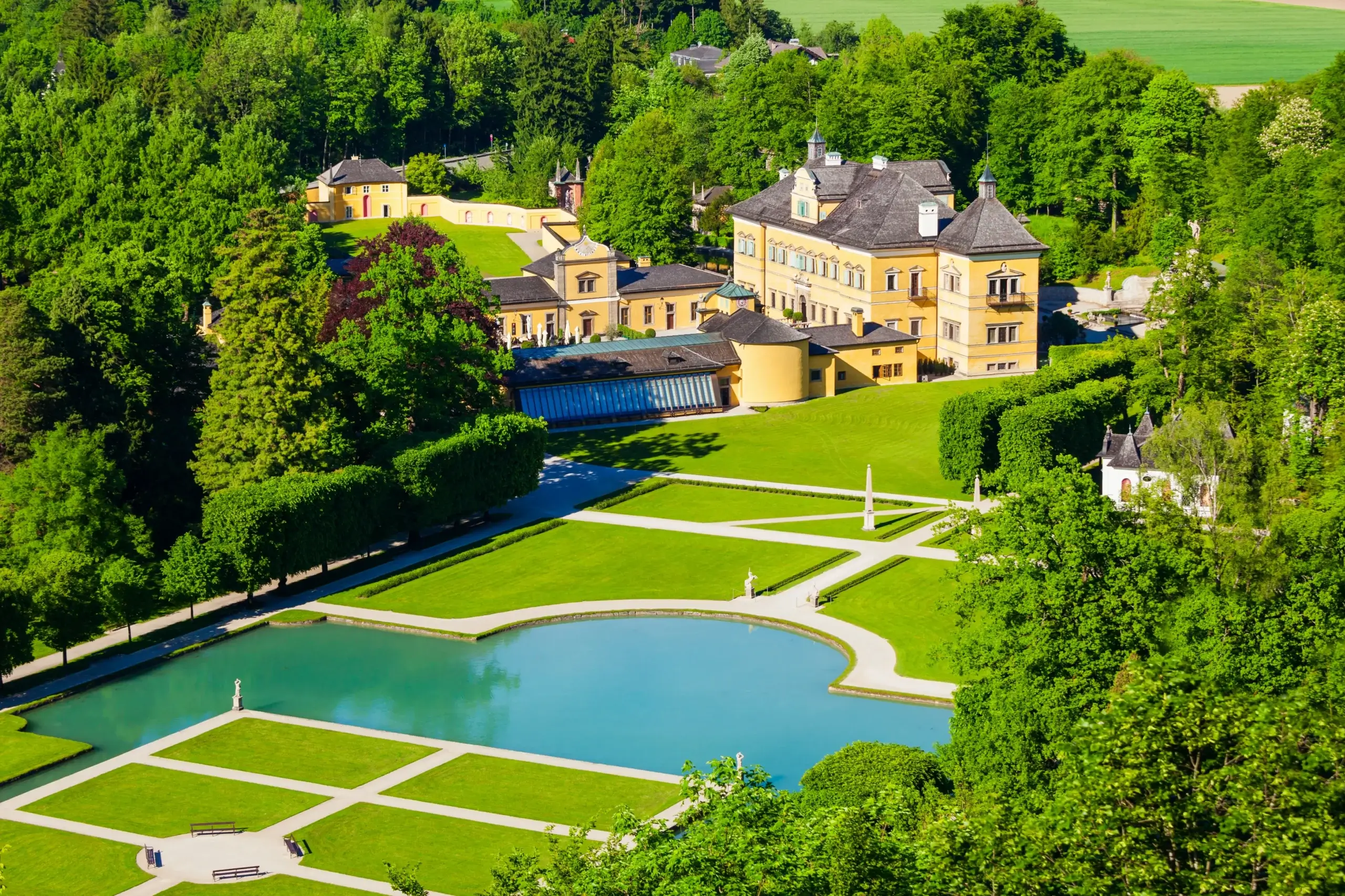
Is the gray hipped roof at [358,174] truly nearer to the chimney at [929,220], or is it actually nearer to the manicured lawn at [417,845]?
the chimney at [929,220]

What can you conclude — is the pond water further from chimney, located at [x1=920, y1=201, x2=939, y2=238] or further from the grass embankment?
chimney, located at [x1=920, y1=201, x2=939, y2=238]

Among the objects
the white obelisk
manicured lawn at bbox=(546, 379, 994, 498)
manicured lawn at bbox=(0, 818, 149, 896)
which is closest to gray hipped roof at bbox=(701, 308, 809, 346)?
manicured lawn at bbox=(546, 379, 994, 498)

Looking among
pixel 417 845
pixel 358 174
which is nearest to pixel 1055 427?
pixel 417 845

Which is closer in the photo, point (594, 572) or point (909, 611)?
point (909, 611)

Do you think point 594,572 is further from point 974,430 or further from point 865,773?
point 865,773

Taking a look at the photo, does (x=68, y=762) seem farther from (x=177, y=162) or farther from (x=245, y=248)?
(x=177, y=162)

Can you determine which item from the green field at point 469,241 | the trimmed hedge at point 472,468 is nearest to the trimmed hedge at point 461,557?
the trimmed hedge at point 472,468
